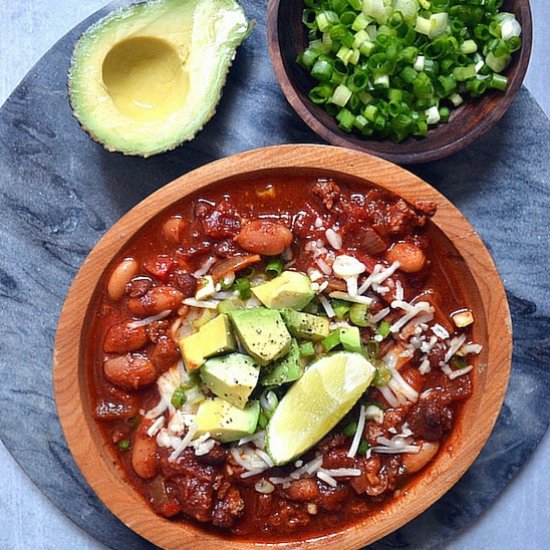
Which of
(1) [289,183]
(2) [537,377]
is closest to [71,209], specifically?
(1) [289,183]

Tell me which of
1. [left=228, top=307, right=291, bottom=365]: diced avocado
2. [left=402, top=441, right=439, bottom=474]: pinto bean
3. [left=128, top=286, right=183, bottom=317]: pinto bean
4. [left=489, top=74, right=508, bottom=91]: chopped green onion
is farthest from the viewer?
[left=489, top=74, right=508, bottom=91]: chopped green onion

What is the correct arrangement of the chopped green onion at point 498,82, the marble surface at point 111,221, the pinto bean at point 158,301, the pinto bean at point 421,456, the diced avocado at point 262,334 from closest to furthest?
the diced avocado at point 262,334 → the pinto bean at point 158,301 → the pinto bean at point 421,456 → the chopped green onion at point 498,82 → the marble surface at point 111,221

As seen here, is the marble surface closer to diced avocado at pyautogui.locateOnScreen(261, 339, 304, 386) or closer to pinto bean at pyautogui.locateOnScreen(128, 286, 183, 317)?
pinto bean at pyautogui.locateOnScreen(128, 286, 183, 317)

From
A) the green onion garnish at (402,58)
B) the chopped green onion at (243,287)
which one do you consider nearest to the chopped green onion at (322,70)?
the green onion garnish at (402,58)

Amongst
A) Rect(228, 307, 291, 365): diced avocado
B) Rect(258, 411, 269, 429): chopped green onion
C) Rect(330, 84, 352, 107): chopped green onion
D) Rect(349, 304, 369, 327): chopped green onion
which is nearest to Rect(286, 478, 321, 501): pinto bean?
Rect(258, 411, 269, 429): chopped green onion

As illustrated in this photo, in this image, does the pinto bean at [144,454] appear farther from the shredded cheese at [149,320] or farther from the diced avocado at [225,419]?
the shredded cheese at [149,320]

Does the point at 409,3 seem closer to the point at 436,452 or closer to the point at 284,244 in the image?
the point at 284,244
